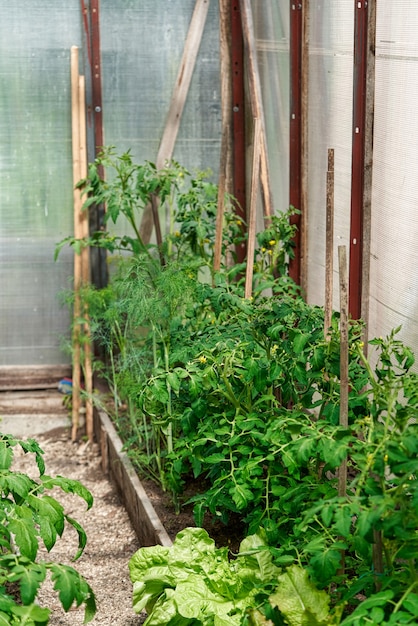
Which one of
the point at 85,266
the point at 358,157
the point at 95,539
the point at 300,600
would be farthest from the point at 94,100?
the point at 300,600

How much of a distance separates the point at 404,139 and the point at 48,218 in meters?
3.06

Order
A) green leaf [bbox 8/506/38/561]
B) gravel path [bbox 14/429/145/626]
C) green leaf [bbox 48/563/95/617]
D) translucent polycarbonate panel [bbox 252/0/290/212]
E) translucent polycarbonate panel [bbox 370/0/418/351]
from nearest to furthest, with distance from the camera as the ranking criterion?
green leaf [bbox 48/563/95/617] → green leaf [bbox 8/506/38/561] → translucent polycarbonate panel [bbox 370/0/418/351] → gravel path [bbox 14/429/145/626] → translucent polycarbonate panel [bbox 252/0/290/212]

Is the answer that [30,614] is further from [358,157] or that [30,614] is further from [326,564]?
[358,157]

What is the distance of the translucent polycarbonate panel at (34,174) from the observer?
6246 millimetres

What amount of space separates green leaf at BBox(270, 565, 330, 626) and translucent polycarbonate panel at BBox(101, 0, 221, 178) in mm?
3728

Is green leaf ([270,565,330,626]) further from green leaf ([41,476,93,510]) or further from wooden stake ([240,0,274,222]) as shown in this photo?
wooden stake ([240,0,274,222])

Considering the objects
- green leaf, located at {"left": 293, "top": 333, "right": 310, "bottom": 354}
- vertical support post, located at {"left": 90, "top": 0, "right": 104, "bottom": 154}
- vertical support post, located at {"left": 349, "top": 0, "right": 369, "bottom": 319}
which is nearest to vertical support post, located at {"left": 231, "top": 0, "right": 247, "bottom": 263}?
vertical support post, located at {"left": 90, "top": 0, "right": 104, "bottom": 154}

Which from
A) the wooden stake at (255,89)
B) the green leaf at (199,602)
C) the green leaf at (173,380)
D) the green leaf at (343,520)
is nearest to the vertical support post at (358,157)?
the wooden stake at (255,89)

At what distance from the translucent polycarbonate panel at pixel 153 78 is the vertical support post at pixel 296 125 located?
118 centimetres

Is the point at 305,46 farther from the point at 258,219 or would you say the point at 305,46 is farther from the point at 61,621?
the point at 61,621

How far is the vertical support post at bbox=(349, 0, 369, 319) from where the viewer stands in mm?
4344

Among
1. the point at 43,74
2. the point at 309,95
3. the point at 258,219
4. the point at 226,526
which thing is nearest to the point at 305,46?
the point at 309,95

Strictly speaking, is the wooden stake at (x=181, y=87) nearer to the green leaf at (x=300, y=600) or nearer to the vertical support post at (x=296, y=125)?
the vertical support post at (x=296, y=125)

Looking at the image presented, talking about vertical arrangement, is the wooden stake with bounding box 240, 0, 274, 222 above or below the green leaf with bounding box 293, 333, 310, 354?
above
